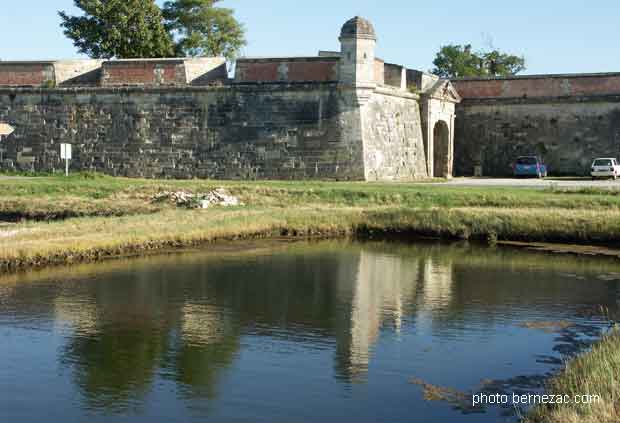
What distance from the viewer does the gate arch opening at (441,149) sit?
3988 centimetres

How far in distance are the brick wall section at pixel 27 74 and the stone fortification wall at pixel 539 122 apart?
63.5ft

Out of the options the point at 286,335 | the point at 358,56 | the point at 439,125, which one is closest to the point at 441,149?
the point at 439,125

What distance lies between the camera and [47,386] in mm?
10555

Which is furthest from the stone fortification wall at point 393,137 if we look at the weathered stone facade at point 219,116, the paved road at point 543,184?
the paved road at point 543,184

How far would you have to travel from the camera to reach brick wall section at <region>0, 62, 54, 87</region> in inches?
1364

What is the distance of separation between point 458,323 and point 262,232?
10.4m

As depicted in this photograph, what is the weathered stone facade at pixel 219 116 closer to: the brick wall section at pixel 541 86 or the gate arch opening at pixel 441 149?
the gate arch opening at pixel 441 149

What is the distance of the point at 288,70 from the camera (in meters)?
32.5

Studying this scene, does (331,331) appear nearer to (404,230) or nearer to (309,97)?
(404,230)

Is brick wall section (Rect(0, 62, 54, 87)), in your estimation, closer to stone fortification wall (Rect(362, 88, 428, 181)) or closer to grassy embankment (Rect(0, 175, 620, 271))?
grassy embankment (Rect(0, 175, 620, 271))

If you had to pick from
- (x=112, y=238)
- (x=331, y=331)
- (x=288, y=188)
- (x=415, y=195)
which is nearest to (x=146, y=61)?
(x=288, y=188)

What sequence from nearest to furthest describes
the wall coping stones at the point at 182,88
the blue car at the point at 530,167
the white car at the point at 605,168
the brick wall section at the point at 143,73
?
the wall coping stones at the point at 182,88
the brick wall section at the point at 143,73
the white car at the point at 605,168
the blue car at the point at 530,167

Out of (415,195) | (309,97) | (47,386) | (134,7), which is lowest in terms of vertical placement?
(47,386)

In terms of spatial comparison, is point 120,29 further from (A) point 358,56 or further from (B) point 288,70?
(A) point 358,56
